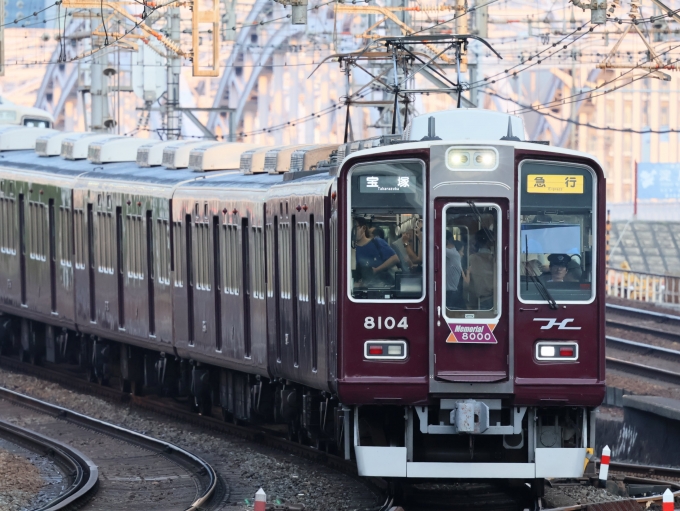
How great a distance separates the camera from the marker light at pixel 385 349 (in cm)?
1088

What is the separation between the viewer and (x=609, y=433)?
59.9ft

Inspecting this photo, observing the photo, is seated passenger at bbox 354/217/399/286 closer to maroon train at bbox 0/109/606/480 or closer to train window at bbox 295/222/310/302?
maroon train at bbox 0/109/606/480

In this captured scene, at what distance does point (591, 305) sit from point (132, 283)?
9.20 metres

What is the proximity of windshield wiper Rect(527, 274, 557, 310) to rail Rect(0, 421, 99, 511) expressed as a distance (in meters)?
3.63

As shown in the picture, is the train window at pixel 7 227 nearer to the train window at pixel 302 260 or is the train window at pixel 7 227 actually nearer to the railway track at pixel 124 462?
the railway track at pixel 124 462

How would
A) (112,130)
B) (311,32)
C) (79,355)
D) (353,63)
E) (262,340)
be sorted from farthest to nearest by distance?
(311,32)
(112,130)
(79,355)
(353,63)
(262,340)

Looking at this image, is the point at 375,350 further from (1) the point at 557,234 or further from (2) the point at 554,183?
(2) the point at 554,183

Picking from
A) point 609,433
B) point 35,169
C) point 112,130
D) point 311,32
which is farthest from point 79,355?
point 311,32

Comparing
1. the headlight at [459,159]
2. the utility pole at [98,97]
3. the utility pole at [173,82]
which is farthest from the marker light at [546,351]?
the utility pole at [98,97]

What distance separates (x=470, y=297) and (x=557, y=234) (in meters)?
0.71

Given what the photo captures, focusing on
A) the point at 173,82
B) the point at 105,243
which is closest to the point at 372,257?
the point at 105,243

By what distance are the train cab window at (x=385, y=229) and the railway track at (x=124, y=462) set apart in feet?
6.89

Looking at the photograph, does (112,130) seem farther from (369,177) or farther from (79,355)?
(369,177)

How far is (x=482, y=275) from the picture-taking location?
10797 millimetres
